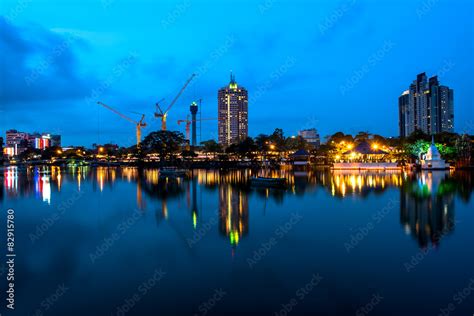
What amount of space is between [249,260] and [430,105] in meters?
134

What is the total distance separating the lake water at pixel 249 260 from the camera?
8.02m

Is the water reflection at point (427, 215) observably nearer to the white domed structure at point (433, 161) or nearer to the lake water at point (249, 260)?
the lake water at point (249, 260)

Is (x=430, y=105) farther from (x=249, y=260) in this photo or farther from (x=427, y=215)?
(x=249, y=260)

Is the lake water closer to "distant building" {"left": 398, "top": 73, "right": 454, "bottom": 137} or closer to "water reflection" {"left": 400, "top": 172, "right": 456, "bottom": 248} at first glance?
"water reflection" {"left": 400, "top": 172, "right": 456, "bottom": 248}

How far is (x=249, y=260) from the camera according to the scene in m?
10.9

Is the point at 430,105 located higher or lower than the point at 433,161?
higher

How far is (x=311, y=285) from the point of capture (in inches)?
350

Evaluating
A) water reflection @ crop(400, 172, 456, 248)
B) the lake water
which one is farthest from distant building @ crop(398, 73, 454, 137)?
the lake water

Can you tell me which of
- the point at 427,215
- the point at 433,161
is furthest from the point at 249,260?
the point at 433,161

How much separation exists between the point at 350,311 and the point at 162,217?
40.4 ft

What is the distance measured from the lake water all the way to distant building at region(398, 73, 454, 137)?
392 feet

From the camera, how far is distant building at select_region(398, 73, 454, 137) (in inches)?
4951

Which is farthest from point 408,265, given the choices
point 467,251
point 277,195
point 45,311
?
point 277,195

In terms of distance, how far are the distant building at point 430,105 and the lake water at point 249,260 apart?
119420mm
